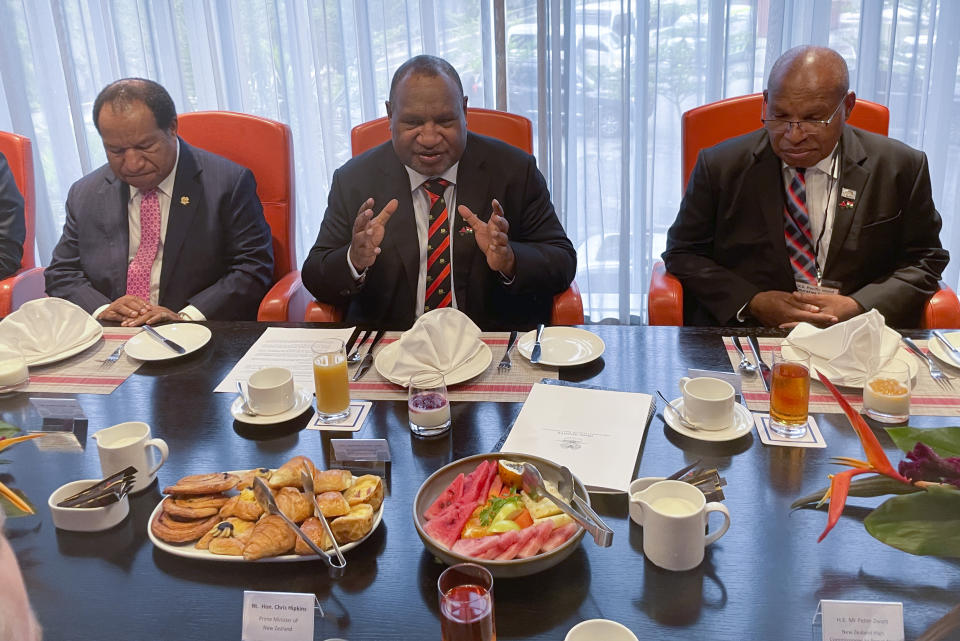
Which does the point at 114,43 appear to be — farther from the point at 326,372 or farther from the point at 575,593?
the point at 575,593

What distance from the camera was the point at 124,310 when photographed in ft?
6.89

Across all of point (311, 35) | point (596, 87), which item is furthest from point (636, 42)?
point (311, 35)

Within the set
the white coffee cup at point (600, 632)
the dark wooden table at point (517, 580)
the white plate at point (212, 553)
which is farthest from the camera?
the white plate at point (212, 553)

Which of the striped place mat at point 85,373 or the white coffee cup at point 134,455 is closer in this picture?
the white coffee cup at point 134,455

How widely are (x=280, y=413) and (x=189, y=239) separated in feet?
→ 4.03

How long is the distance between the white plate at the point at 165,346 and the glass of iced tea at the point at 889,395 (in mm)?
1379

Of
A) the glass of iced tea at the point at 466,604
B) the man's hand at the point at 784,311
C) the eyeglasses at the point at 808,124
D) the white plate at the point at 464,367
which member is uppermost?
the eyeglasses at the point at 808,124

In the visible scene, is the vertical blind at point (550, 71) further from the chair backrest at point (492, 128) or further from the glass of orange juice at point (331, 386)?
the glass of orange juice at point (331, 386)

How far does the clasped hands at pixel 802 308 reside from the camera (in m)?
2.07

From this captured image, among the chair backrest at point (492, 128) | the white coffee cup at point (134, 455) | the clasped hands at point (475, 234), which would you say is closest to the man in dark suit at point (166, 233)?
the chair backrest at point (492, 128)

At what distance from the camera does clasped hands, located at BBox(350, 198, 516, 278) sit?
6.86 ft

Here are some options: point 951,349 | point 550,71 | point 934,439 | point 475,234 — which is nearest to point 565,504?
point 934,439

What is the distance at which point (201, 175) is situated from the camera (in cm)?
254

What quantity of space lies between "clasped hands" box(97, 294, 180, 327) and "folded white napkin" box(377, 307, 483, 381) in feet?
2.22
